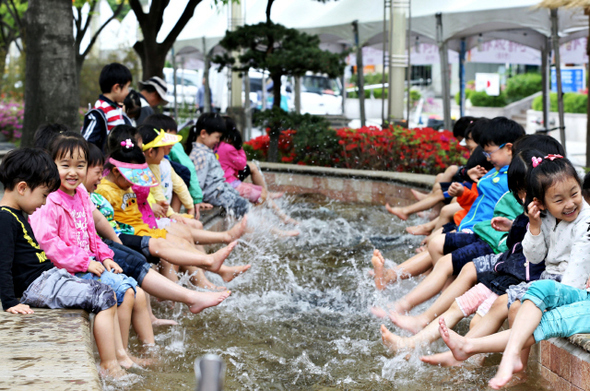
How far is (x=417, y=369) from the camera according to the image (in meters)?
3.60

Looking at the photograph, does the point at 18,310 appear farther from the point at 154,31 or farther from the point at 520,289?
the point at 154,31

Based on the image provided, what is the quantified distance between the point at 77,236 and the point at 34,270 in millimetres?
397

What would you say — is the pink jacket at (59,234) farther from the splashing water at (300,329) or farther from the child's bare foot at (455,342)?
the child's bare foot at (455,342)

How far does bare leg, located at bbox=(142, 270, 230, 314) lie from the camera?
3.96m

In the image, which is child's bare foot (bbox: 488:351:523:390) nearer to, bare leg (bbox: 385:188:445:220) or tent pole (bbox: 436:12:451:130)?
bare leg (bbox: 385:188:445:220)

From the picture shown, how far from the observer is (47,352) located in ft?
8.60

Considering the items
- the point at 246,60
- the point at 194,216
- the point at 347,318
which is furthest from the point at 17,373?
the point at 246,60

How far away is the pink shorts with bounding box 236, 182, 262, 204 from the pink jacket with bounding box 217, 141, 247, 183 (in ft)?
0.46

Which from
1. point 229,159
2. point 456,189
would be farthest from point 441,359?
point 229,159

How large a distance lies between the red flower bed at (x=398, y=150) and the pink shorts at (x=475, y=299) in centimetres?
551

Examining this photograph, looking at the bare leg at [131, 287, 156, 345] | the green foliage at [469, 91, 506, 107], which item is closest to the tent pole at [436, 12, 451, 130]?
the bare leg at [131, 287, 156, 345]

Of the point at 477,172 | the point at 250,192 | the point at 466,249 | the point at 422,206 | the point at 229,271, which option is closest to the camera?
the point at 466,249

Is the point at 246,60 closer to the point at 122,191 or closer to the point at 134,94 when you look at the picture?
the point at 134,94

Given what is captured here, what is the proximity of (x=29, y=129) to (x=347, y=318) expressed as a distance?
4.33 m
